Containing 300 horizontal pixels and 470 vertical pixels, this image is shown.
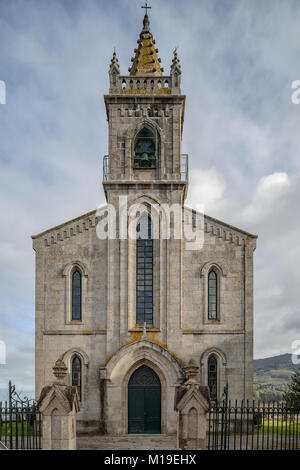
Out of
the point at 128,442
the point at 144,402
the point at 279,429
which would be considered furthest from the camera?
the point at 279,429

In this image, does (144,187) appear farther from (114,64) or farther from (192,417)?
(192,417)

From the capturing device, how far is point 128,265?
27844 millimetres

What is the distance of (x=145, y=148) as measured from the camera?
29562mm

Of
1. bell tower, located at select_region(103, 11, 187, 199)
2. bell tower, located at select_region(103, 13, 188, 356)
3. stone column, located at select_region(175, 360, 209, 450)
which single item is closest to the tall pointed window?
bell tower, located at select_region(103, 13, 188, 356)

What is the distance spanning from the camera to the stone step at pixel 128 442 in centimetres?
2225

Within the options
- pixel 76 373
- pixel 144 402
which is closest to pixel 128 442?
pixel 144 402

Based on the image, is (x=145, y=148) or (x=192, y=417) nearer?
(x=192, y=417)

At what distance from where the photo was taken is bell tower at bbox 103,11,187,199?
2892 centimetres

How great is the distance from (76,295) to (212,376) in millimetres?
8584

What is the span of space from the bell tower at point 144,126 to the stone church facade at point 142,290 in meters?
0.06

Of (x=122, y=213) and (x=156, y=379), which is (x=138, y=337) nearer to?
(x=156, y=379)

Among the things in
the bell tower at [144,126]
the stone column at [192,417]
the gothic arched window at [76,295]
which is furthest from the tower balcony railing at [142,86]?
the stone column at [192,417]
